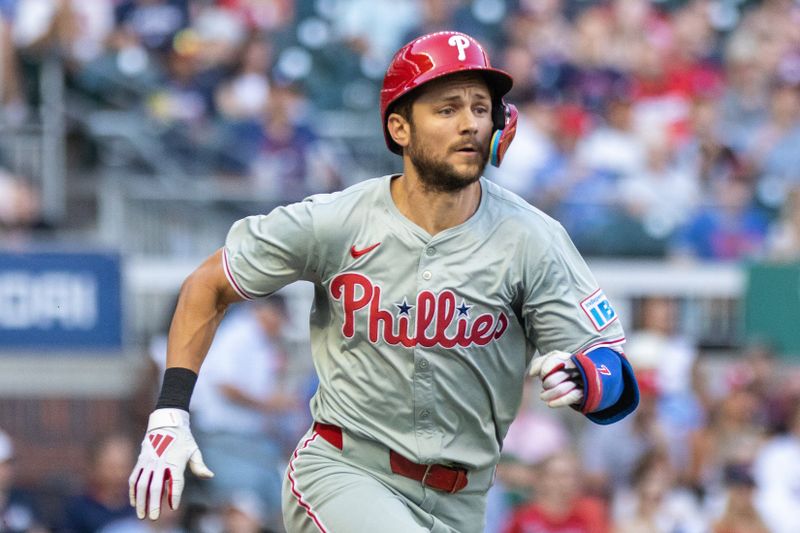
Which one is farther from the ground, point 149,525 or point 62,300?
point 62,300

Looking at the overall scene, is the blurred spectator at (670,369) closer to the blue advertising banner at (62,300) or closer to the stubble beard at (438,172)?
the blue advertising banner at (62,300)

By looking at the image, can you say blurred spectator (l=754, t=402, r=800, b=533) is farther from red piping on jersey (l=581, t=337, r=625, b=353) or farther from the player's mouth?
the player's mouth

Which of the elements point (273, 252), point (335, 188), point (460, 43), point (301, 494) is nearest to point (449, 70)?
point (460, 43)

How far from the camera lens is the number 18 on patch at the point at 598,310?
4102 mm

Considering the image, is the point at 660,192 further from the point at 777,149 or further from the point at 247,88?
the point at 247,88

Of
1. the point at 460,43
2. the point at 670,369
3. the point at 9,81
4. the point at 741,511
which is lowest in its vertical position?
the point at 741,511

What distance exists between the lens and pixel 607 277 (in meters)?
9.38

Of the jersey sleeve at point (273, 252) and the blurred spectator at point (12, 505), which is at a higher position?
the jersey sleeve at point (273, 252)

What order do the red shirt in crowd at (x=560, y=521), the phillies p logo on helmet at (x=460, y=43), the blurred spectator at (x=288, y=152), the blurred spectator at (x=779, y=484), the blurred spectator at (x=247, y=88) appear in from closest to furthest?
the phillies p logo on helmet at (x=460, y=43)
the red shirt in crowd at (x=560, y=521)
the blurred spectator at (x=779, y=484)
the blurred spectator at (x=288, y=152)
the blurred spectator at (x=247, y=88)

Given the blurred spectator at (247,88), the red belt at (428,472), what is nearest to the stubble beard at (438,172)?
the red belt at (428,472)

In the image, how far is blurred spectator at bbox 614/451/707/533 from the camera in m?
7.69

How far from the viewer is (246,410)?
25.8 feet

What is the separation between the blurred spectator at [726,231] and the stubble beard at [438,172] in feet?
19.2

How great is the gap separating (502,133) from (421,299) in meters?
0.52
